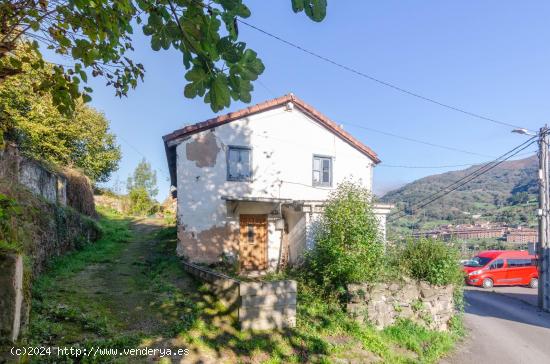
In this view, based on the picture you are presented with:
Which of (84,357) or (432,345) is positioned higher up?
(84,357)

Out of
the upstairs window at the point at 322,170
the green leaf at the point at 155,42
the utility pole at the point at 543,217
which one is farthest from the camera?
the upstairs window at the point at 322,170

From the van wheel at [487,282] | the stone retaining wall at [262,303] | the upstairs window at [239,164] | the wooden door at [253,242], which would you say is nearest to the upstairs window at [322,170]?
the wooden door at [253,242]

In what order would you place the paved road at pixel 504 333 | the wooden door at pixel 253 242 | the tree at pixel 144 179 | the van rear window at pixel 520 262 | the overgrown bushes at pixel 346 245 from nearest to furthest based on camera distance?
1. the paved road at pixel 504 333
2. the overgrown bushes at pixel 346 245
3. the wooden door at pixel 253 242
4. the van rear window at pixel 520 262
5. the tree at pixel 144 179

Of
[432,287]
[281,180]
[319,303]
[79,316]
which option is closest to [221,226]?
[281,180]

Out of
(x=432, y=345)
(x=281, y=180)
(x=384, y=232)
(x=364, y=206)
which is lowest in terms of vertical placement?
(x=432, y=345)

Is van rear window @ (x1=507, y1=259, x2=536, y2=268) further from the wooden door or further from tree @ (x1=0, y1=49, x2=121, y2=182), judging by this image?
tree @ (x1=0, y1=49, x2=121, y2=182)

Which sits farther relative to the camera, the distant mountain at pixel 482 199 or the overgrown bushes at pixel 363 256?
the distant mountain at pixel 482 199

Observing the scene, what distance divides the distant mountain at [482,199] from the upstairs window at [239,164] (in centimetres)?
2977

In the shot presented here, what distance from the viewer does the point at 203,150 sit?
12.2 m

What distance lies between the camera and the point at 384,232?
34.1 ft

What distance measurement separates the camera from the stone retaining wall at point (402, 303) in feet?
27.3

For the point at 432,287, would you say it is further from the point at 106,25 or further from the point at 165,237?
the point at 165,237

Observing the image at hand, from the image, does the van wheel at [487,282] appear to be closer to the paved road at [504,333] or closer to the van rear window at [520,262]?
the van rear window at [520,262]

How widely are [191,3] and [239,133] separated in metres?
10.9
